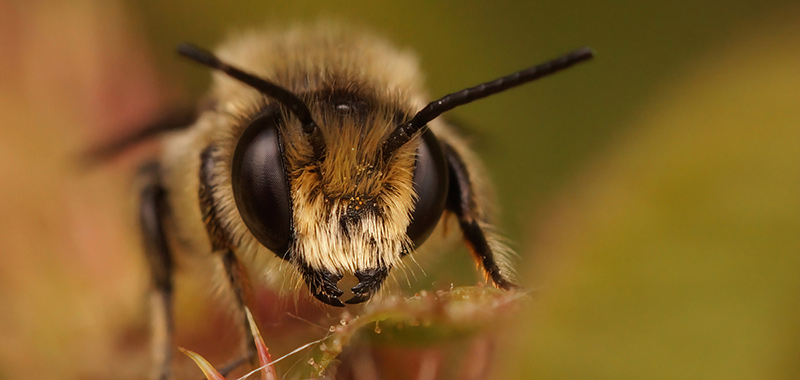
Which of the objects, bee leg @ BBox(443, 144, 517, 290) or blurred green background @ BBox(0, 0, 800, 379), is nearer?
blurred green background @ BBox(0, 0, 800, 379)

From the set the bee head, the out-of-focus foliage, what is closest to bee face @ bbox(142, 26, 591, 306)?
the bee head

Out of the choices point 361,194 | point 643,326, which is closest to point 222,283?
point 361,194

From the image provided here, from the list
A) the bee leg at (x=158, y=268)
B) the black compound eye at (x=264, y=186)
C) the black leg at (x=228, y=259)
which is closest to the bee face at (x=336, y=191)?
the black compound eye at (x=264, y=186)

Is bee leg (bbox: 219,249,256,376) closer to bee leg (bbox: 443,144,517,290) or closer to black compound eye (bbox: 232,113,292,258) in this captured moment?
black compound eye (bbox: 232,113,292,258)

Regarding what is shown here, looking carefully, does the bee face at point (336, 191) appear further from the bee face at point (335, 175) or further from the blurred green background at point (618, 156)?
the blurred green background at point (618, 156)

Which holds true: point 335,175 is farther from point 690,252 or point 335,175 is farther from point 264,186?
point 690,252

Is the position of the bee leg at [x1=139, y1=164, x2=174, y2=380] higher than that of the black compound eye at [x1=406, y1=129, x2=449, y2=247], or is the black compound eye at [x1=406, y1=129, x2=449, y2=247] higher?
the black compound eye at [x1=406, y1=129, x2=449, y2=247]

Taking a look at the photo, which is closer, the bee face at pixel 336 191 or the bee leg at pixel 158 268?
the bee face at pixel 336 191
